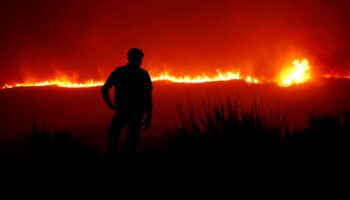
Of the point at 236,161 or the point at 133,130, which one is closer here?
the point at 236,161

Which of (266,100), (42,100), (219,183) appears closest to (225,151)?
(219,183)

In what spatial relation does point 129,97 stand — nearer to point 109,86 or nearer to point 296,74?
point 109,86

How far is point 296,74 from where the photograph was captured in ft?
68.7

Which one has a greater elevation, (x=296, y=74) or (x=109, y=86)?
(x=296, y=74)

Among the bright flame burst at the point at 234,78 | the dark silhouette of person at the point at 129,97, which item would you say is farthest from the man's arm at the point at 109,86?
the bright flame burst at the point at 234,78

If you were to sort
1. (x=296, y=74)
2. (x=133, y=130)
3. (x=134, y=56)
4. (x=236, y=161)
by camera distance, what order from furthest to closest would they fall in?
(x=296, y=74) → (x=133, y=130) → (x=134, y=56) → (x=236, y=161)

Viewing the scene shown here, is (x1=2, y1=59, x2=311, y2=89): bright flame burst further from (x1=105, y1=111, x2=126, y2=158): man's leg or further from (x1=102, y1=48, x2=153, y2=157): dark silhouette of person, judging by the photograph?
(x1=105, y1=111, x2=126, y2=158): man's leg

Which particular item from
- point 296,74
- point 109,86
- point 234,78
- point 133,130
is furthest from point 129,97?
point 296,74

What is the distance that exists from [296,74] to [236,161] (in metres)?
18.0

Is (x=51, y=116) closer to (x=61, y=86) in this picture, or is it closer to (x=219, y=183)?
(x=61, y=86)

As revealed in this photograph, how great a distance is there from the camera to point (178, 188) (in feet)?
13.5

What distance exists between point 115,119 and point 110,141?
0.40 meters

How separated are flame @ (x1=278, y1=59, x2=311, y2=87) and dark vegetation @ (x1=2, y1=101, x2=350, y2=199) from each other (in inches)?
569

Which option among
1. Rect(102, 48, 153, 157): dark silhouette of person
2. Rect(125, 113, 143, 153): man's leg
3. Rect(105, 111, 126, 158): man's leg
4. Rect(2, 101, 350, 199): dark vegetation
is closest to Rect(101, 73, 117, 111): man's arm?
Rect(102, 48, 153, 157): dark silhouette of person
